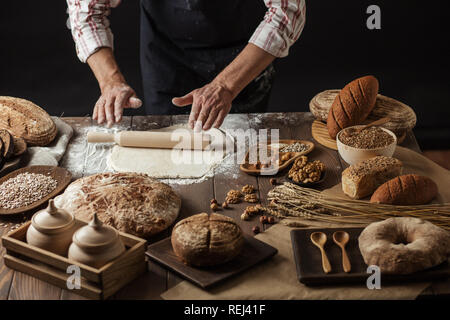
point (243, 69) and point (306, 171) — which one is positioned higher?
point (243, 69)

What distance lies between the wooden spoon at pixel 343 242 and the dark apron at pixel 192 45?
130 cm

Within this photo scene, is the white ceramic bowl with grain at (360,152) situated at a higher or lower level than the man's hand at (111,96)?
lower

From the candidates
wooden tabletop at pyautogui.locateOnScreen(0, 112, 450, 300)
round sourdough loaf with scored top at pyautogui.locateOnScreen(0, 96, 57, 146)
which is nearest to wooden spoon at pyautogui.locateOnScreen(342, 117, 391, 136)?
wooden tabletop at pyautogui.locateOnScreen(0, 112, 450, 300)

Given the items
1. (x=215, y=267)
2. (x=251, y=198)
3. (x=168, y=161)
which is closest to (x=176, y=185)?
(x=168, y=161)

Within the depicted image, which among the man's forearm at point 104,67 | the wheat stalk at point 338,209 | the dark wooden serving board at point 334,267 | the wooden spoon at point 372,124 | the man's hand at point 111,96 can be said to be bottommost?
the dark wooden serving board at point 334,267

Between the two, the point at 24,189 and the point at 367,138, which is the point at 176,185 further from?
the point at 367,138

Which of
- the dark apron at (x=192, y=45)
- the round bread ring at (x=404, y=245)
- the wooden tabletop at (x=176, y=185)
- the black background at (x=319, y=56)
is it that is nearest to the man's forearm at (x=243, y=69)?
the wooden tabletop at (x=176, y=185)

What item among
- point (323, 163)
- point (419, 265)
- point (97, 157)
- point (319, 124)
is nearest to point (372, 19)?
point (319, 124)

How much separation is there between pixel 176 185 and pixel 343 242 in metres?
0.73

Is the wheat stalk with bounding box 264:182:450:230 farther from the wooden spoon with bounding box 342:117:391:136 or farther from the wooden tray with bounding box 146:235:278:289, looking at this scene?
the wooden spoon with bounding box 342:117:391:136

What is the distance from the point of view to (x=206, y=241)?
177cm

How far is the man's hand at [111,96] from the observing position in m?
2.51

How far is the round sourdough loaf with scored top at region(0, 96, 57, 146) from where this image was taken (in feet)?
8.36

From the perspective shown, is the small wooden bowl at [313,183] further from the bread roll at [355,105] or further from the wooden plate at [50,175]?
the wooden plate at [50,175]
